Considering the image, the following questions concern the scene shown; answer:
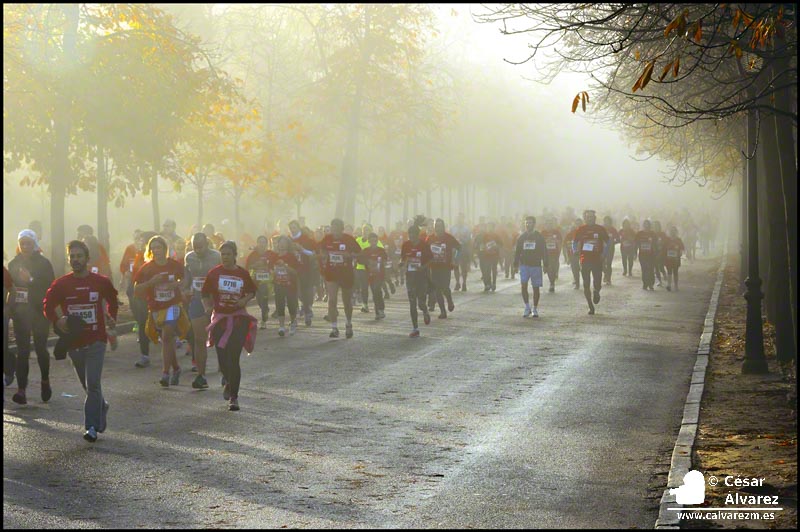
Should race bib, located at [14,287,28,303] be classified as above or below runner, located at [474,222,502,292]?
below

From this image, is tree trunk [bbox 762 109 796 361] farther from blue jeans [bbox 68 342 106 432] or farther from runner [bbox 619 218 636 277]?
runner [bbox 619 218 636 277]

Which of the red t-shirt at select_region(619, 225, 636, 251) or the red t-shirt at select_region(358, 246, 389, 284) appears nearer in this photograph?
the red t-shirt at select_region(358, 246, 389, 284)

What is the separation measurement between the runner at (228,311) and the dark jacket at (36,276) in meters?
2.24

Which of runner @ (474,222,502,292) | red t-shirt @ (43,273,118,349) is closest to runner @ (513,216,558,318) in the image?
runner @ (474,222,502,292)

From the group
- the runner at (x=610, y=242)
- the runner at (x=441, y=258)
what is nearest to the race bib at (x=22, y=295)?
the runner at (x=441, y=258)

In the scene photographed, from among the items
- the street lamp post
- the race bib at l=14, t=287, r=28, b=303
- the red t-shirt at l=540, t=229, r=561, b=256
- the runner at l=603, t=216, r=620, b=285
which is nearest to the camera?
the race bib at l=14, t=287, r=28, b=303

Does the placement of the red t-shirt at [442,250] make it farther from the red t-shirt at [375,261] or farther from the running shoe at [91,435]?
the running shoe at [91,435]

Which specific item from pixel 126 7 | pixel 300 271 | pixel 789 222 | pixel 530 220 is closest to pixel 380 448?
pixel 789 222

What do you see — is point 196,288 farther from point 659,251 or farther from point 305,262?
point 659,251

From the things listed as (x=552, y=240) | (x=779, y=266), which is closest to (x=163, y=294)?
(x=779, y=266)

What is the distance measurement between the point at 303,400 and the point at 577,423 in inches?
125

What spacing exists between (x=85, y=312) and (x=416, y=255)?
34.5 ft

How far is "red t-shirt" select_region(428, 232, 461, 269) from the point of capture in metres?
22.9

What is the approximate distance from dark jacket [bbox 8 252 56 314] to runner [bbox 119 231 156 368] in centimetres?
167
